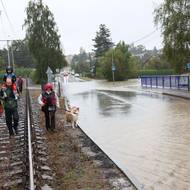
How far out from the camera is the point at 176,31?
30.8 metres

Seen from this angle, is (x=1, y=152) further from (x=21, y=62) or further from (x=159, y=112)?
(x=21, y=62)

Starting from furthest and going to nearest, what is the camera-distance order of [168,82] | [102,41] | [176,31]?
[102,41], [168,82], [176,31]

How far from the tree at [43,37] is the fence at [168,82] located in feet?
53.1

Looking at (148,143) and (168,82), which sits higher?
(168,82)

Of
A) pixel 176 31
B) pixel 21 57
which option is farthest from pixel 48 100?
pixel 21 57

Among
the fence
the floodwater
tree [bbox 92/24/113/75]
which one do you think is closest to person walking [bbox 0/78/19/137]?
the floodwater

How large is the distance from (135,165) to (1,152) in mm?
3292

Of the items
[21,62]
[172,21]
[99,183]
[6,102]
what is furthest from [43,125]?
[21,62]

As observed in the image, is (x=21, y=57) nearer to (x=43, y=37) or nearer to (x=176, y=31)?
(x=43, y=37)

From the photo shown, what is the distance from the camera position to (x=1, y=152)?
385 inches

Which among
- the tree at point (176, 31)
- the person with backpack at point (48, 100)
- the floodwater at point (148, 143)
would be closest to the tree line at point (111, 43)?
the tree at point (176, 31)

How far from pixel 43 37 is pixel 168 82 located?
25454 millimetres

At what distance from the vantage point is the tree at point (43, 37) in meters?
57.8

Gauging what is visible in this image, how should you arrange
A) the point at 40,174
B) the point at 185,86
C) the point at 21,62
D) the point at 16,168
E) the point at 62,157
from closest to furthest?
the point at 40,174 < the point at 16,168 < the point at 62,157 < the point at 185,86 < the point at 21,62
